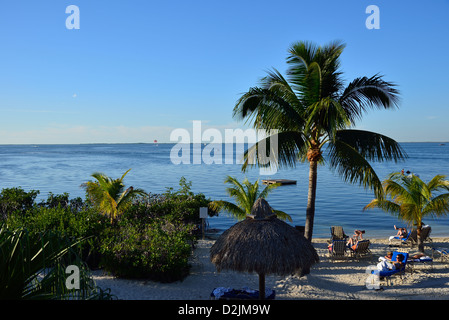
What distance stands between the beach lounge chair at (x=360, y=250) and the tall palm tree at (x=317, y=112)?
196cm

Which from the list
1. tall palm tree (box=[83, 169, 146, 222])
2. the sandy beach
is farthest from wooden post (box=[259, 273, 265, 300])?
tall palm tree (box=[83, 169, 146, 222])

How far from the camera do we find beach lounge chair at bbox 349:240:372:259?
12.0 m

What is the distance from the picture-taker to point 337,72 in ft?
36.4

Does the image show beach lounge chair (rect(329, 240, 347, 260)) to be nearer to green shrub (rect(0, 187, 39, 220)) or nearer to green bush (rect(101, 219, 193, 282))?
green bush (rect(101, 219, 193, 282))

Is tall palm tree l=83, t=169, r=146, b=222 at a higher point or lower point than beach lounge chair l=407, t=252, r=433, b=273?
higher

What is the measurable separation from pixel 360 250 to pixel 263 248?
6.23m

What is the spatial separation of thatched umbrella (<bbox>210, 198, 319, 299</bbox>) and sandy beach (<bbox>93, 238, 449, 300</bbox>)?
4.97 feet

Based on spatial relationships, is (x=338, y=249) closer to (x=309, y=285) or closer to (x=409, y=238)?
(x=309, y=285)

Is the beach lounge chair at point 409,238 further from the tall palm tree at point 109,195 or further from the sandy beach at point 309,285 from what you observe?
the tall palm tree at point 109,195

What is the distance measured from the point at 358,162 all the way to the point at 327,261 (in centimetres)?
380

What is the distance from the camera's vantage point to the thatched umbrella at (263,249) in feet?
23.8

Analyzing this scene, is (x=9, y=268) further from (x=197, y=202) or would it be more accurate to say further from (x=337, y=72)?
(x=197, y=202)

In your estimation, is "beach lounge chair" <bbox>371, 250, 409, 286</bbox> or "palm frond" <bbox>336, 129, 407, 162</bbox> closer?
"beach lounge chair" <bbox>371, 250, 409, 286</bbox>
